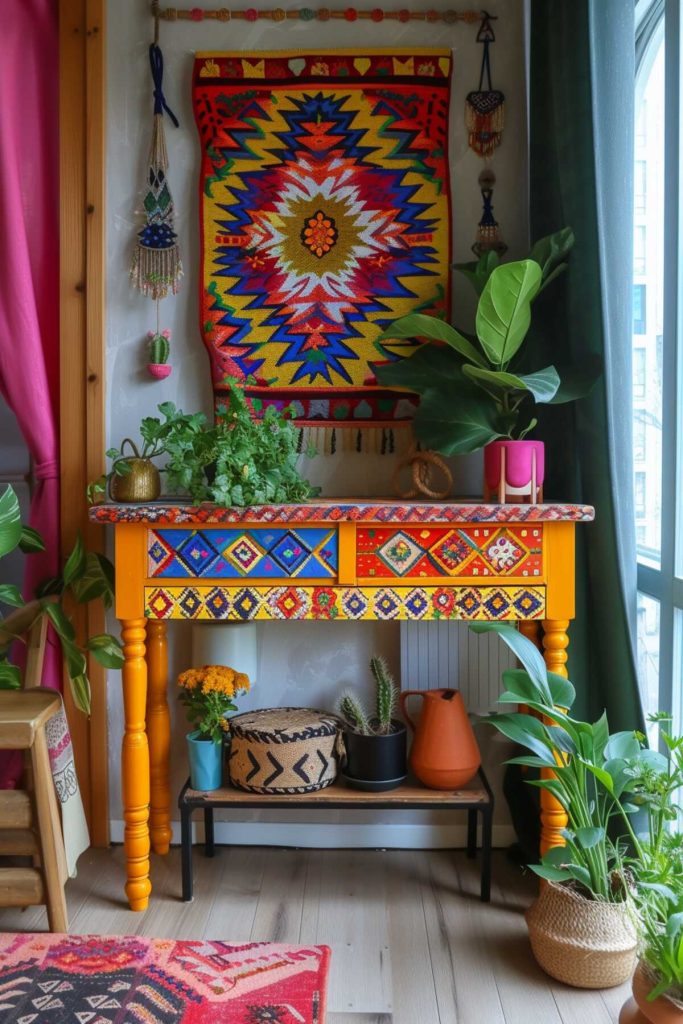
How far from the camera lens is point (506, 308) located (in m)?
2.10

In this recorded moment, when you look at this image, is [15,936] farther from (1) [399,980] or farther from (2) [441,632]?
(2) [441,632]

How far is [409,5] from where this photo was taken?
2.54 m

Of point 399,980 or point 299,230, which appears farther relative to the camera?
point 299,230

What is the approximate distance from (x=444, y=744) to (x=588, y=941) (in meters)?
0.57

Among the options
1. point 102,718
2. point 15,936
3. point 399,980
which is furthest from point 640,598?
point 15,936

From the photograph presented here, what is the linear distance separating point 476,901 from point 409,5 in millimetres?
2391

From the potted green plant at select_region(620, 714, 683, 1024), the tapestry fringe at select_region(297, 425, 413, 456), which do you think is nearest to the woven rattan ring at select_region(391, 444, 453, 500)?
the tapestry fringe at select_region(297, 425, 413, 456)

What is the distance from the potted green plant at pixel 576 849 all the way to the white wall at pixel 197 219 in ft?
2.21

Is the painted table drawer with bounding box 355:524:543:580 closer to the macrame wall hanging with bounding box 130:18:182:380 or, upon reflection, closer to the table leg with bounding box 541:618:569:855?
the table leg with bounding box 541:618:569:855

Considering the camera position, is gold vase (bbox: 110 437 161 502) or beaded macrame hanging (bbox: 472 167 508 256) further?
beaded macrame hanging (bbox: 472 167 508 256)

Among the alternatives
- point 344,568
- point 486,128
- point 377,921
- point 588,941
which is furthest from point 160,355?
point 588,941

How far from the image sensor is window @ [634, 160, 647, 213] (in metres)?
2.40

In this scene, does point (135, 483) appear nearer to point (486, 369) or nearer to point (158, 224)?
point (158, 224)

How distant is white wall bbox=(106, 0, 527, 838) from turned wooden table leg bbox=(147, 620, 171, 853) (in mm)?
108
